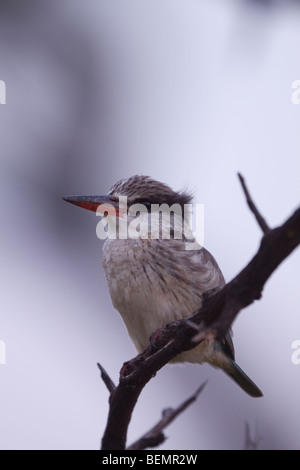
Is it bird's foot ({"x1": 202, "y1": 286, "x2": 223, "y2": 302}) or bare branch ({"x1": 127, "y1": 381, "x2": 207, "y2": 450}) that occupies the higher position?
bird's foot ({"x1": 202, "y1": 286, "x2": 223, "y2": 302})

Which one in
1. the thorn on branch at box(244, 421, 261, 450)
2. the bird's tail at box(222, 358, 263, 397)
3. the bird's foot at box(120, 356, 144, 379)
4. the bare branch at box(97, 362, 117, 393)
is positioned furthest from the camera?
the bird's tail at box(222, 358, 263, 397)

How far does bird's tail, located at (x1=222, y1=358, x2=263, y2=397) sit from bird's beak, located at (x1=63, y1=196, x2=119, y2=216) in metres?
0.85

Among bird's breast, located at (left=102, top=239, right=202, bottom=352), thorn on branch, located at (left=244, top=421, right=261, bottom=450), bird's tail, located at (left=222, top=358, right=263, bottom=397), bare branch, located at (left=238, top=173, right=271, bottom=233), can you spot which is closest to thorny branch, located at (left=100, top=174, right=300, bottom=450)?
bare branch, located at (left=238, top=173, right=271, bottom=233)

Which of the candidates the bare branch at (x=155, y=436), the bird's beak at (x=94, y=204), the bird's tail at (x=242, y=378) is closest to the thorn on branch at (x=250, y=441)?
the bare branch at (x=155, y=436)

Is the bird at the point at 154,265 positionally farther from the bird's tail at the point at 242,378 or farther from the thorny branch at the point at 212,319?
the thorny branch at the point at 212,319

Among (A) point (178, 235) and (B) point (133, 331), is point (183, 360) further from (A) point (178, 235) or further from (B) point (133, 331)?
(A) point (178, 235)

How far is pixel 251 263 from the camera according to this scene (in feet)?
4.95

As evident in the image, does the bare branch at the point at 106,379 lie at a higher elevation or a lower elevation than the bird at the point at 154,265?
lower

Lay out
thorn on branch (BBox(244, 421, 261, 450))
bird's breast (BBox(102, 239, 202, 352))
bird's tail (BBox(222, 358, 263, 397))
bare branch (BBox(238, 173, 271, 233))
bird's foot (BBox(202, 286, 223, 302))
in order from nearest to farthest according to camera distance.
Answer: bare branch (BBox(238, 173, 271, 233)) < bird's foot (BBox(202, 286, 223, 302)) < thorn on branch (BBox(244, 421, 261, 450)) < bird's breast (BBox(102, 239, 202, 352)) < bird's tail (BBox(222, 358, 263, 397))

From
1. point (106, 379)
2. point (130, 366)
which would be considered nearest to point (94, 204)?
point (130, 366)

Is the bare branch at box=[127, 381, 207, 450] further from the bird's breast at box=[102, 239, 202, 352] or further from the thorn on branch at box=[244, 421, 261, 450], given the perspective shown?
the bird's breast at box=[102, 239, 202, 352]

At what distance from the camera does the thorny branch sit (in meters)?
1.45

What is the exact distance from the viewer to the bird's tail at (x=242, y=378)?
9.78 ft

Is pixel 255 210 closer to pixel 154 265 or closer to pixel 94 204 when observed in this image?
pixel 154 265
